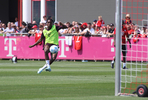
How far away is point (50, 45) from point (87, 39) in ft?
25.1

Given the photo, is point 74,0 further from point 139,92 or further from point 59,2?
point 139,92

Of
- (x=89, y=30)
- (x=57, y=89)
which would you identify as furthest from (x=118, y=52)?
(x=89, y=30)

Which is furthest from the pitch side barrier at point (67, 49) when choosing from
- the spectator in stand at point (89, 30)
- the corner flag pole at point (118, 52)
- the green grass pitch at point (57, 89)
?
the corner flag pole at point (118, 52)

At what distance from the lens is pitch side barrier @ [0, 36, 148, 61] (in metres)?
21.8

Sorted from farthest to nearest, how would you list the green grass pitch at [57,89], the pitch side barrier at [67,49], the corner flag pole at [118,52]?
1. the pitch side barrier at [67,49]
2. the corner flag pole at [118,52]
3. the green grass pitch at [57,89]

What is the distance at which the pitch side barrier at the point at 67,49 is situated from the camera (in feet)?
71.5

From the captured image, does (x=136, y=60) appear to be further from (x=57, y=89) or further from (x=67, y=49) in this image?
(x=67, y=49)

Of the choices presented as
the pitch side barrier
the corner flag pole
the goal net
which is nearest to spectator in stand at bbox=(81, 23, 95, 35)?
the pitch side barrier

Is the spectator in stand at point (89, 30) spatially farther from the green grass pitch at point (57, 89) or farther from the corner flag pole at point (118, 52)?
the corner flag pole at point (118, 52)

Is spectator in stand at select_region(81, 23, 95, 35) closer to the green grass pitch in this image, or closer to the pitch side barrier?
the pitch side barrier

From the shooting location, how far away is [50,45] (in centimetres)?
1450

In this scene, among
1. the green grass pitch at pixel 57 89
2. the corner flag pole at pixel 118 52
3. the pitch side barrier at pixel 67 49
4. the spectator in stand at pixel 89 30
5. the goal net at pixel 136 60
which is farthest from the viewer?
→ the spectator in stand at pixel 89 30

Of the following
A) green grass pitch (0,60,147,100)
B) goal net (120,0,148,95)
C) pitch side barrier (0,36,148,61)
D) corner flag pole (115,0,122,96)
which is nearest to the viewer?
green grass pitch (0,60,147,100)

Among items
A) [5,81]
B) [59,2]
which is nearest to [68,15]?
[59,2]
